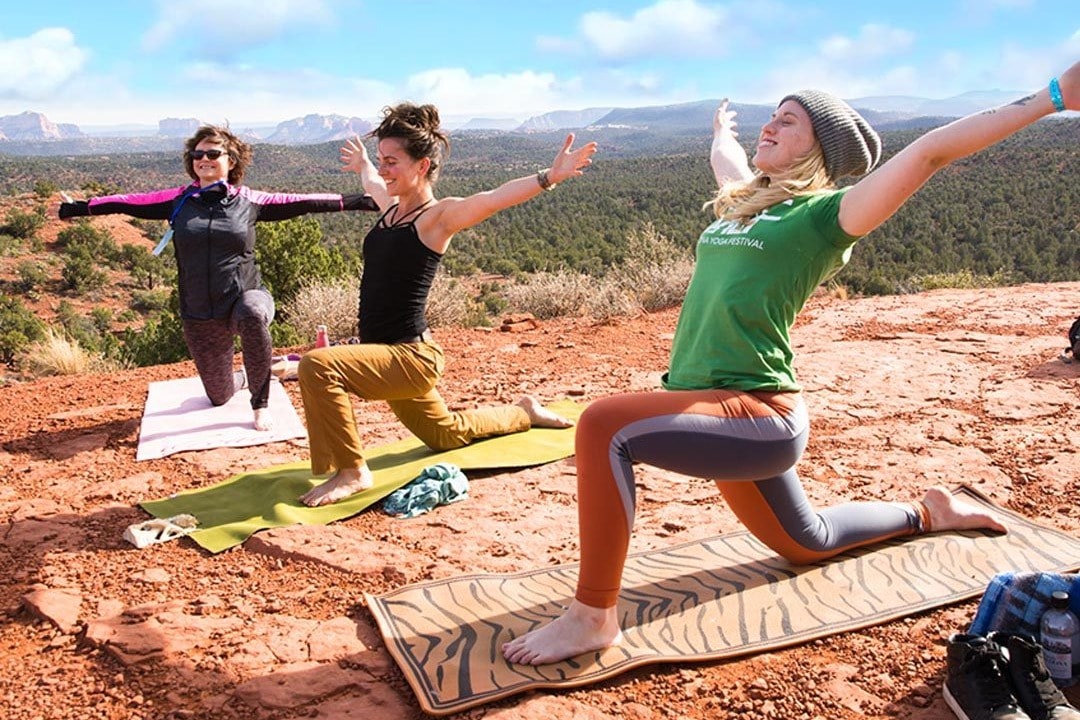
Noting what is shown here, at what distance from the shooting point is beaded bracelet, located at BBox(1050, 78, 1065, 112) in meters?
1.72

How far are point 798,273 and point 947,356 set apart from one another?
4.53m

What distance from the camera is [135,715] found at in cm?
227

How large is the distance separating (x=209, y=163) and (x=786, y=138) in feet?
11.9

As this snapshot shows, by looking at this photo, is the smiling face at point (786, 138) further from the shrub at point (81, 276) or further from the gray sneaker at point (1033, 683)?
the shrub at point (81, 276)

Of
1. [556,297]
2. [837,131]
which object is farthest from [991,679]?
[556,297]

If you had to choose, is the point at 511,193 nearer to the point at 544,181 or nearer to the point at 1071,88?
the point at 544,181

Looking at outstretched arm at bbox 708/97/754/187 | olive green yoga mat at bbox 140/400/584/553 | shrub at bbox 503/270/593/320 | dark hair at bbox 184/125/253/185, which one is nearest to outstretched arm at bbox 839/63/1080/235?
outstretched arm at bbox 708/97/754/187

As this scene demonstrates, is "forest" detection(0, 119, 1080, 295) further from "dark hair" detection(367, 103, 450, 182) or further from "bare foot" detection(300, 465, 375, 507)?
"bare foot" detection(300, 465, 375, 507)

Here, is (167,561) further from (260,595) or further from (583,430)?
(583,430)

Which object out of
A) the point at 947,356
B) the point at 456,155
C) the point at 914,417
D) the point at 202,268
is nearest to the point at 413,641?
the point at 202,268

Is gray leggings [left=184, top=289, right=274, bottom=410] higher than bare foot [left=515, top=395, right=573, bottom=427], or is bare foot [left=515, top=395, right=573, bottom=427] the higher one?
gray leggings [left=184, top=289, right=274, bottom=410]

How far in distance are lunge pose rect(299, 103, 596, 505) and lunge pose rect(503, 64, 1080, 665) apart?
4.66 ft

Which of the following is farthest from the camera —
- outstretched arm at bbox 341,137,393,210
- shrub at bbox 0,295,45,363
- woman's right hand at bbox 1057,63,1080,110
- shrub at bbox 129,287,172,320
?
shrub at bbox 129,287,172,320

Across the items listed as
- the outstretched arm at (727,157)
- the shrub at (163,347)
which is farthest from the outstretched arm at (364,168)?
the shrub at (163,347)
